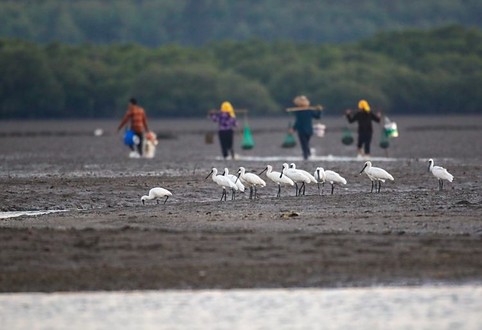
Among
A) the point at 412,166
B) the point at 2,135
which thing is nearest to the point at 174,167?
the point at 412,166

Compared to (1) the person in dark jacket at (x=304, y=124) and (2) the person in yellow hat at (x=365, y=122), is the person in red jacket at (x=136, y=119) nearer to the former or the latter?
(1) the person in dark jacket at (x=304, y=124)

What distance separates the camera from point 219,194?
25.0 m

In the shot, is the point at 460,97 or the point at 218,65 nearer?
the point at 460,97

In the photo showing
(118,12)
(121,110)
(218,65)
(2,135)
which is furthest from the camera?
(118,12)

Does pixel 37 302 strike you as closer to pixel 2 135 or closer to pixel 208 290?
pixel 208 290

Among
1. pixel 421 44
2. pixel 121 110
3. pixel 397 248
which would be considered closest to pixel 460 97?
pixel 421 44

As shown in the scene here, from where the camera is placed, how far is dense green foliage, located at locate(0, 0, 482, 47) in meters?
130

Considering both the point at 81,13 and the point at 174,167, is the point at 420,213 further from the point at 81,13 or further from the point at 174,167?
the point at 81,13

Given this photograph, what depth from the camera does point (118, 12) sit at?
435 ft

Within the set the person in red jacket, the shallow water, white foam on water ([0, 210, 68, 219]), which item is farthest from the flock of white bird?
the person in red jacket

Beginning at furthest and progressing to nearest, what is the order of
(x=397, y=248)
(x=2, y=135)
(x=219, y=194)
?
(x=2, y=135), (x=219, y=194), (x=397, y=248)

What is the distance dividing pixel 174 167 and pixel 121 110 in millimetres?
50973

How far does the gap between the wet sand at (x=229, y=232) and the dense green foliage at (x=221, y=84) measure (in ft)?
163

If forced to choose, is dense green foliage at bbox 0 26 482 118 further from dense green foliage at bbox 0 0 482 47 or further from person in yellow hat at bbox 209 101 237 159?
person in yellow hat at bbox 209 101 237 159
